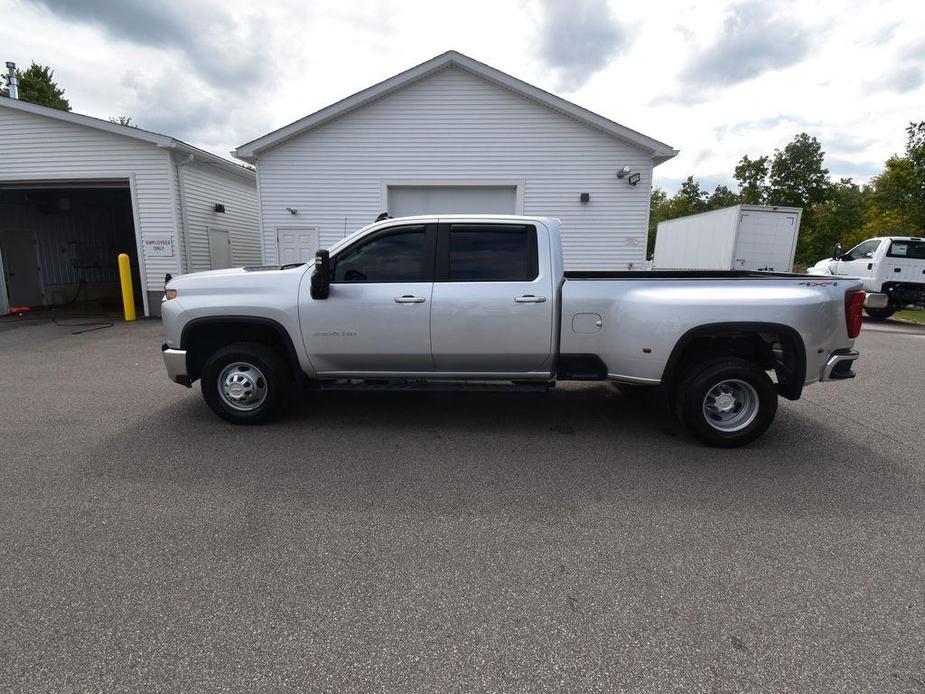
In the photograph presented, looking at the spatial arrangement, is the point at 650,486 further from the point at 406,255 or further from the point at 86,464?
the point at 86,464

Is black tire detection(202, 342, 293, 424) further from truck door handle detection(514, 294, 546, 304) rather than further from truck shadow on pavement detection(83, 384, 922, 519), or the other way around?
truck door handle detection(514, 294, 546, 304)

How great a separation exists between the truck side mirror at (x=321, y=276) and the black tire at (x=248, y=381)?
0.82 meters

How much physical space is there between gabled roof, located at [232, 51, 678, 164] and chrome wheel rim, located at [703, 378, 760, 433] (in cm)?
934

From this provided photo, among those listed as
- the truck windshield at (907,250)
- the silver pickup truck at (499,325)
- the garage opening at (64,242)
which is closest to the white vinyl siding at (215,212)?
the garage opening at (64,242)

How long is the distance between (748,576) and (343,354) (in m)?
3.54

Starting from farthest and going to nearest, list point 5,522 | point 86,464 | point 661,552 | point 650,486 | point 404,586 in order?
point 86,464
point 650,486
point 5,522
point 661,552
point 404,586

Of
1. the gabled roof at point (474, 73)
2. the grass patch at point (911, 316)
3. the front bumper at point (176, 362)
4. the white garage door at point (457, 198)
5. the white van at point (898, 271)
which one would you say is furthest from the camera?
the grass patch at point (911, 316)

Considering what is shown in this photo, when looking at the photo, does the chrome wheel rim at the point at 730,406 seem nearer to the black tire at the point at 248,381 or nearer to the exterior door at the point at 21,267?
the black tire at the point at 248,381

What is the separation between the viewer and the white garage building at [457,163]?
1236cm

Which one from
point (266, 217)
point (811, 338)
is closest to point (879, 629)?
point (811, 338)

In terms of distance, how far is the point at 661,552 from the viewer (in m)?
2.99

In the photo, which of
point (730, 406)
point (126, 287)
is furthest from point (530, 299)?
point (126, 287)

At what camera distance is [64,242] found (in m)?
16.6

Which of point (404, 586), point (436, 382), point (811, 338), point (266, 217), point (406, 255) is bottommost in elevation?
point (404, 586)
